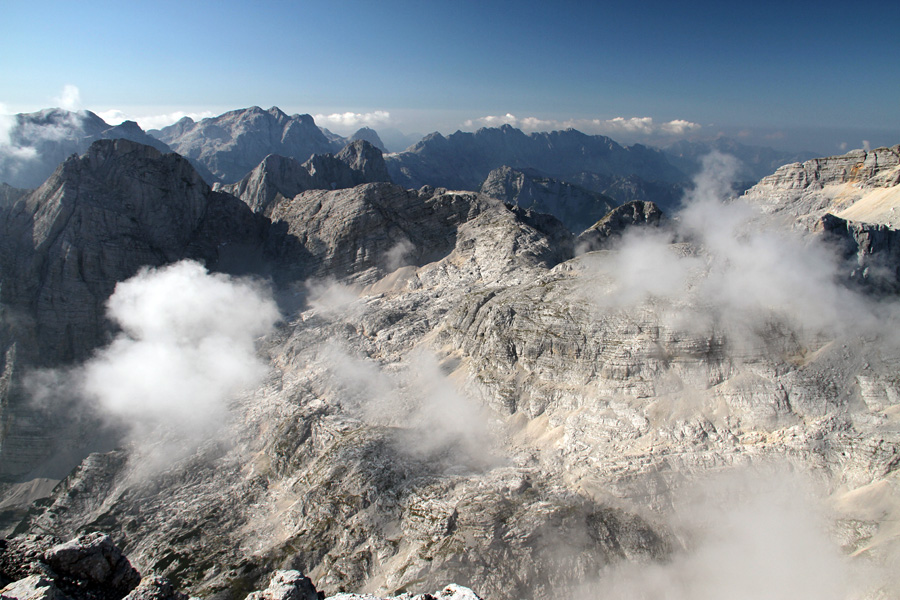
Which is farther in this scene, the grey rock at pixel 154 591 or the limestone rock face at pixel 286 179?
the limestone rock face at pixel 286 179

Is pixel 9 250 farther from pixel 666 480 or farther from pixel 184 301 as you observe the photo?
pixel 666 480

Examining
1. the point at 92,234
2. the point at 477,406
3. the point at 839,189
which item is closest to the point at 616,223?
the point at 839,189

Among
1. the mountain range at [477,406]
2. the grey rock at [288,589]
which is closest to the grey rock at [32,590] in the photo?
the mountain range at [477,406]

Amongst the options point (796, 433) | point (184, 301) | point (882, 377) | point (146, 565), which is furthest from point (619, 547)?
point (184, 301)

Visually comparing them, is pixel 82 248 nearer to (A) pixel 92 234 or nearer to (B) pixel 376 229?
(A) pixel 92 234

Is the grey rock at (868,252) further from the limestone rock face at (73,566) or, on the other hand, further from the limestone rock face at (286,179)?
the limestone rock face at (286,179)

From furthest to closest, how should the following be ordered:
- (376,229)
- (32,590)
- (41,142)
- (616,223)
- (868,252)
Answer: (41,142) → (616,223) → (376,229) → (868,252) → (32,590)
